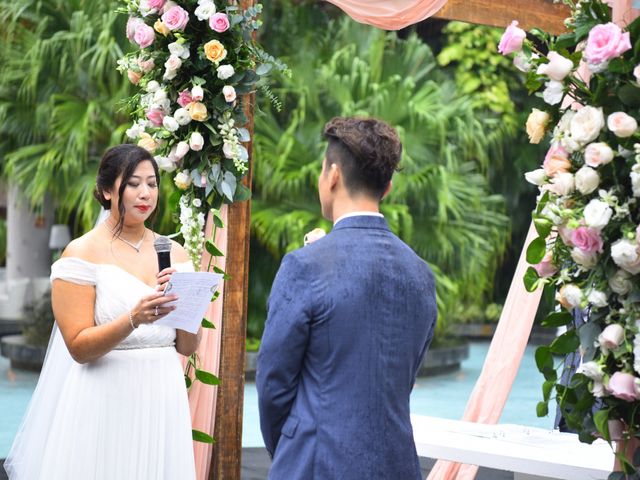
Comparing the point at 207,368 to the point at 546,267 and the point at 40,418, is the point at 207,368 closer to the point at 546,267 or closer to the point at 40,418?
the point at 40,418

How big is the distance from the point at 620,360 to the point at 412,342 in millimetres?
555

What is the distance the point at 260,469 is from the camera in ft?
19.9

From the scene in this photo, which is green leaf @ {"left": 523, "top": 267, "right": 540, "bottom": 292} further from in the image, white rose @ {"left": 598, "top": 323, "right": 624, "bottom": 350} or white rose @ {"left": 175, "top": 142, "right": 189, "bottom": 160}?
white rose @ {"left": 175, "top": 142, "right": 189, "bottom": 160}

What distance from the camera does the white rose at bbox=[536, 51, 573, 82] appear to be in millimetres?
2572

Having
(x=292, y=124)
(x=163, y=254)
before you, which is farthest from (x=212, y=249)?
(x=292, y=124)

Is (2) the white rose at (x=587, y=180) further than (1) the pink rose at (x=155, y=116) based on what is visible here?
No

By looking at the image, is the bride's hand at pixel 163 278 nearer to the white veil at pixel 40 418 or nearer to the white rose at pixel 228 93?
the white veil at pixel 40 418

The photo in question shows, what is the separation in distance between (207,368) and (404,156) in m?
7.51

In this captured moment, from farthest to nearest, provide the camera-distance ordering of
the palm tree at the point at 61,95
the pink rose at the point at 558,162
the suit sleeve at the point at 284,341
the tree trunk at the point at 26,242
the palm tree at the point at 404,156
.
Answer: the tree trunk at the point at 26,242 → the palm tree at the point at 404,156 → the palm tree at the point at 61,95 → the pink rose at the point at 558,162 → the suit sleeve at the point at 284,341

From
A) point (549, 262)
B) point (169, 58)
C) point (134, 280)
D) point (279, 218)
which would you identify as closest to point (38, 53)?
point (279, 218)

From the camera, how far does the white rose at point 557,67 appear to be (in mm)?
2572

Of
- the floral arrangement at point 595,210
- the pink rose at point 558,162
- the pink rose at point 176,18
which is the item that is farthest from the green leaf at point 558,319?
the pink rose at point 176,18

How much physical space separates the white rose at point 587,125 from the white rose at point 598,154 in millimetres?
30

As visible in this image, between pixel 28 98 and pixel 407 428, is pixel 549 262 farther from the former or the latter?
pixel 28 98
